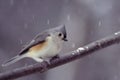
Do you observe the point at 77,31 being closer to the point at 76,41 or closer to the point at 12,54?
the point at 76,41

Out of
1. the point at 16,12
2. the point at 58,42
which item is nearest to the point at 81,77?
the point at 16,12

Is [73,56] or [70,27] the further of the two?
[70,27]

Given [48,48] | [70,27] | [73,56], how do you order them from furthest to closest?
1. [70,27]
2. [48,48]
3. [73,56]

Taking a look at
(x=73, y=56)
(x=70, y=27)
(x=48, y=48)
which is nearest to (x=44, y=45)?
(x=48, y=48)

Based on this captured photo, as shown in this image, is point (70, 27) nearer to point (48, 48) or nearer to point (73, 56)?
point (48, 48)

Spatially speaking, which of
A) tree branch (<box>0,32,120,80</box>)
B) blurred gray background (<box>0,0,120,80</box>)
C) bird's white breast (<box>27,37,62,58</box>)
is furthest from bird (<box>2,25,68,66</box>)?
blurred gray background (<box>0,0,120,80</box>)

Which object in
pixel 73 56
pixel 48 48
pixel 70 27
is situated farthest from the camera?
pixel 70 27

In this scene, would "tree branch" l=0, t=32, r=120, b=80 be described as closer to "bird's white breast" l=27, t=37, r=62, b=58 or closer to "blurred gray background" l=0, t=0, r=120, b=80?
"bird's white breast" l=27, t=37, r=62, b=58

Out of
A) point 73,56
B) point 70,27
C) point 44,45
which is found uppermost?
point 73,56

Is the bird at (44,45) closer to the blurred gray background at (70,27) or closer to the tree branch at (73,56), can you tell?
the tree branch at (73,56)
